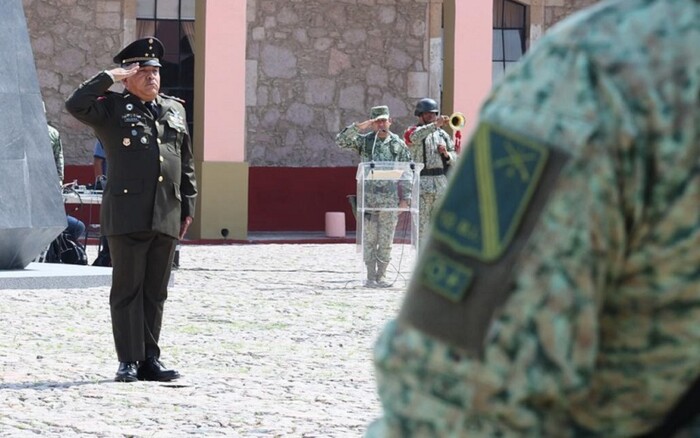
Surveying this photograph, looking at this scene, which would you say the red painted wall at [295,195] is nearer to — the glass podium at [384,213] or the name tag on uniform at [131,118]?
the glass podium at [384,213]

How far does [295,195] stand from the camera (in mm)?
20828

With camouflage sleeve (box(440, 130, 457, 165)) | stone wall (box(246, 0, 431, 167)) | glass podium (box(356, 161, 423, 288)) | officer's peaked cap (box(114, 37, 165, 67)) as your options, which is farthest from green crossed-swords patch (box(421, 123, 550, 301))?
stone wall (box(246, 0, 431, 167))

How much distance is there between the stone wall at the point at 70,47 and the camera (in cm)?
2005

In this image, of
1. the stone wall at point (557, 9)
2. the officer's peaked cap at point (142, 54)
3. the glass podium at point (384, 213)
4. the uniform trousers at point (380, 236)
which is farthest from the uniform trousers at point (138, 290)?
the stone wall at point (557, 9)

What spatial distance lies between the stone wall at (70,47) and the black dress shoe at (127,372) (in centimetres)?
1324

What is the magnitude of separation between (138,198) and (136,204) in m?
0.03

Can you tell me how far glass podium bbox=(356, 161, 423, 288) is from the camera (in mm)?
13159

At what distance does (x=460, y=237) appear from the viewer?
1.23 m

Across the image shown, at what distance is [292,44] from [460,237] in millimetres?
20075

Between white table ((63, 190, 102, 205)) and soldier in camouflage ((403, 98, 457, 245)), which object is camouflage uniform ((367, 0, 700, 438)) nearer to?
soldier in camouflage ((403, 98, 457, 245))

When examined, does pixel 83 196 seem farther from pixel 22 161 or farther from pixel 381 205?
pixel 381 205

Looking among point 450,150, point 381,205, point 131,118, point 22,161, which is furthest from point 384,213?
point 131,118

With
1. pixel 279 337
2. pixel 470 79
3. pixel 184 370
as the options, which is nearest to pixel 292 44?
pixel 470 79

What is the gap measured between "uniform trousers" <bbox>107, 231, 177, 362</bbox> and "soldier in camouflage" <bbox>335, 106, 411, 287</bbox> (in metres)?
6.03
